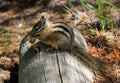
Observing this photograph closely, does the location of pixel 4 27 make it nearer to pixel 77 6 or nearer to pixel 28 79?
pixel 77 6

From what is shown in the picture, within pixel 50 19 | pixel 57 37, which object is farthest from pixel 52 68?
pixel 50 19

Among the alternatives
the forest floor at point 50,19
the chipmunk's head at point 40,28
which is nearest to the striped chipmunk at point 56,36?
the chipmunk's head at point 40,28

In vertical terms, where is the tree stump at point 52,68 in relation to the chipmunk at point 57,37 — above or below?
below

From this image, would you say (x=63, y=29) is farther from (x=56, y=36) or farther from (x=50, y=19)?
(x=50, y=19)

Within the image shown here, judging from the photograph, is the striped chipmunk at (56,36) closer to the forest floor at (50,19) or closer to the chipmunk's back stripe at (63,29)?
the chipmunk's back stripe at (63,29)

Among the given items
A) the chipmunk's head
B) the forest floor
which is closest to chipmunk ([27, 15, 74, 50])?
the chipmunk's head
